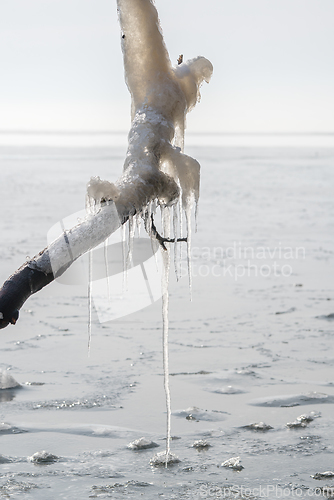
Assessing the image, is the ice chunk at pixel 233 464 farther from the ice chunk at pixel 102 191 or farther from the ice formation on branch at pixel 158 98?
the ice chunk at pixel 102 191

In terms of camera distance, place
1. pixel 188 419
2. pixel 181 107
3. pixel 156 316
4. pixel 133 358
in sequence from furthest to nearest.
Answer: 1. pixel 156 316
2. pixel 133 358
3. pixel 188 419
4. pixel 181 107

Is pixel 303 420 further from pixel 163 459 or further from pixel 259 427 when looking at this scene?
pixel 163 459

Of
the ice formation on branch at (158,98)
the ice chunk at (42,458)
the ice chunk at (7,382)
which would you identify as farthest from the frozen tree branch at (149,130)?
the ice chunk at (7,382)

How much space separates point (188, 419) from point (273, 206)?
1251 cm

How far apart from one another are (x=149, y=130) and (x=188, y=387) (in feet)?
8.83

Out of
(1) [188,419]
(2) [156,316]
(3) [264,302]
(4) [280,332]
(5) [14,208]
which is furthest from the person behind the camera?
(5) [14,208]

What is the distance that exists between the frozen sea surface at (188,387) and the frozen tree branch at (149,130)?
178 centimetres

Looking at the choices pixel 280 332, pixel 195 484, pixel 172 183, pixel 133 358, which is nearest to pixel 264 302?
pixel 280 332

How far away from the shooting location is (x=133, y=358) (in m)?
6.18

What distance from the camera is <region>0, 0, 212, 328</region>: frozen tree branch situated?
313cm

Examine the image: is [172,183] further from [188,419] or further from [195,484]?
[188,419]

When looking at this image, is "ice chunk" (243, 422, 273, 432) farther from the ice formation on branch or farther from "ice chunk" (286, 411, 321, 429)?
the ice formation on branch

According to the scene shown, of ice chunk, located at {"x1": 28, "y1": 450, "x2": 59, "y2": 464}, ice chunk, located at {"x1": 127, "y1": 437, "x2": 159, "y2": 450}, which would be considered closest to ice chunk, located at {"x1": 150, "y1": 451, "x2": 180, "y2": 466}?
ice chunk, located at {"x1": 127, "y1": 437, "x2": 159, "y2": 450}

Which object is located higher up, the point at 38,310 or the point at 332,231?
the point at 332,231
